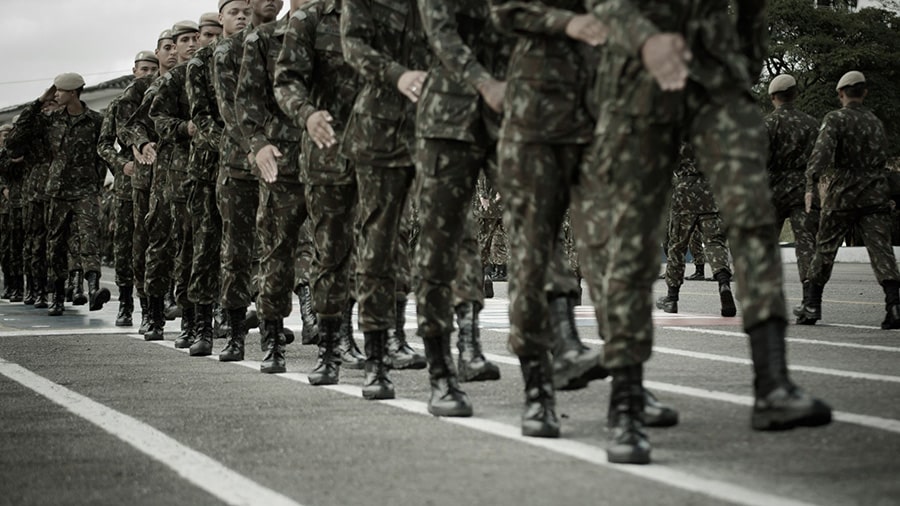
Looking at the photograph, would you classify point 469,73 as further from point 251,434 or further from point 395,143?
point 251,434

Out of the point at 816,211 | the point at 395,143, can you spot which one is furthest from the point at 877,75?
the point at 395,143

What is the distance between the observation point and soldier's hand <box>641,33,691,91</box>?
491cm

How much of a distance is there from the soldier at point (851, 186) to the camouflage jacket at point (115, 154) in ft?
20.1

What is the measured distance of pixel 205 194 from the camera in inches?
423

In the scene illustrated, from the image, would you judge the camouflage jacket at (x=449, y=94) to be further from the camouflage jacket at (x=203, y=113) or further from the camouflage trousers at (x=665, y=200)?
the camouflage jacket at (x=203, y=113)

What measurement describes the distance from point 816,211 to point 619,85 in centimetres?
905

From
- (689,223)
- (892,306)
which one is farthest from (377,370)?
(689,223)

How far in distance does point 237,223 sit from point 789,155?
610cm

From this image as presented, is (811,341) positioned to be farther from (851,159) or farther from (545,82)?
(545,82)

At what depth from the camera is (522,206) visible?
232 inches

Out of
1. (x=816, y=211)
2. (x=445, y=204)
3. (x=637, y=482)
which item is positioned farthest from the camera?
(x=816, y=211)

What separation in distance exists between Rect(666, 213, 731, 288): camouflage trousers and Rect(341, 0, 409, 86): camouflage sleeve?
7.26 m

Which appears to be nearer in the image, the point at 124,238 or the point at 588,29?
the point at 588,29

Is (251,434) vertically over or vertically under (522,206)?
under
